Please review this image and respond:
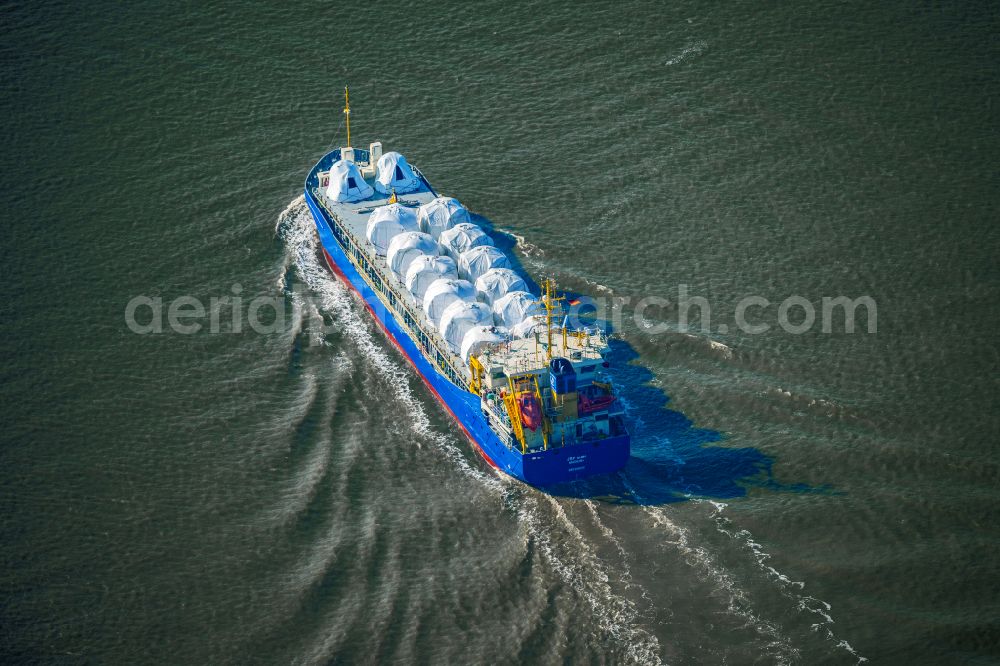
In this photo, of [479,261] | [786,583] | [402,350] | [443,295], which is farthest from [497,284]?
[786,583]

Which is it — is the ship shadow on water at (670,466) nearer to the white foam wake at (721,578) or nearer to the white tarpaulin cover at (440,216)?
the white foam wake at (721,578)

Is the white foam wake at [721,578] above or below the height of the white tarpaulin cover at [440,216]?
below

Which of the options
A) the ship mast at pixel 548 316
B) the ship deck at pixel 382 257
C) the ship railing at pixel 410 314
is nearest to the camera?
the ship mast at pixel 548 316

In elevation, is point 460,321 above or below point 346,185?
below

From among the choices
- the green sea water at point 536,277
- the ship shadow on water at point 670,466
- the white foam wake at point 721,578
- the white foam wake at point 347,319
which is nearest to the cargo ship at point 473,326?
the white foam wake at point 347,319

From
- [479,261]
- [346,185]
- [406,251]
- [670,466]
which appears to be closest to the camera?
[670,466]

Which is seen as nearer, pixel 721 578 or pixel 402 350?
pixel 721 578

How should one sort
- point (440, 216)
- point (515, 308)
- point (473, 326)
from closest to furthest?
point (473, 326) < point (515, 308) < point (440, 216)

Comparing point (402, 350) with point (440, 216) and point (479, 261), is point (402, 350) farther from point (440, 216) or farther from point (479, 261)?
point (440, 216)
